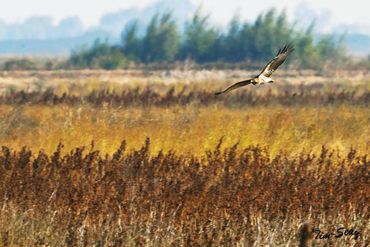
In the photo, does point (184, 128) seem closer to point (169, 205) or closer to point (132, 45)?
point (169, 205)

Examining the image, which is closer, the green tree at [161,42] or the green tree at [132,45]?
the green tree at [132,45]

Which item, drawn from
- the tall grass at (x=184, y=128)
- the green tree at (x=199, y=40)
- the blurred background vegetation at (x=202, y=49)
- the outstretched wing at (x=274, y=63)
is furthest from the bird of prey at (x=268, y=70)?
the green tree at (x=199, y=40)

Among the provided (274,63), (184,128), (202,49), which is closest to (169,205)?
(274,63)

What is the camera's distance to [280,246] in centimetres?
770

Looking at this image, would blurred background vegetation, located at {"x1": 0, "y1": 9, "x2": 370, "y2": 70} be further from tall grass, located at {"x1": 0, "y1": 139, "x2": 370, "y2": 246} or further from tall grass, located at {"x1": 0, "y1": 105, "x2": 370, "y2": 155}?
tall grass, located at {"x1": 0, "y1": 139, "x2": 370, "y2": 246}

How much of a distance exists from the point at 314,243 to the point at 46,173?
115 inches

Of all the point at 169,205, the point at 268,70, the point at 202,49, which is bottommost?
the point at 202,49

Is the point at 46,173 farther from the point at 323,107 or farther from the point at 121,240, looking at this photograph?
the point at 323,107

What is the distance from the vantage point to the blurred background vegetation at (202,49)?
236 ft

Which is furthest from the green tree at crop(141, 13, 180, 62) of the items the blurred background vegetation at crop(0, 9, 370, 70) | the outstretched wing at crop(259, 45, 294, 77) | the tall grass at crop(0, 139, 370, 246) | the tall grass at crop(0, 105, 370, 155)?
the outstretched wing at crop(259, 45, 294, 77)

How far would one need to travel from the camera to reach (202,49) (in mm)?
74812

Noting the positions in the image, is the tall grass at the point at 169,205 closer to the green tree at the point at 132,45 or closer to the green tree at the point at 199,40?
the green tree at the point at 199,40

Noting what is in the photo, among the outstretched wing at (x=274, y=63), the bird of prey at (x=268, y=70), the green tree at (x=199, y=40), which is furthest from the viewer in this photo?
the green tree at (x=199, y=40)

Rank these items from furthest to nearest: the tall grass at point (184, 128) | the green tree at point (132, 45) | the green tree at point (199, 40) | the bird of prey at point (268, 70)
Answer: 1. the green tree at point (132, 45)
2. the green tree at point (199, 40)
3. the tall grass at point (184, 128)
4. the bird of prey at point (268, 70)
